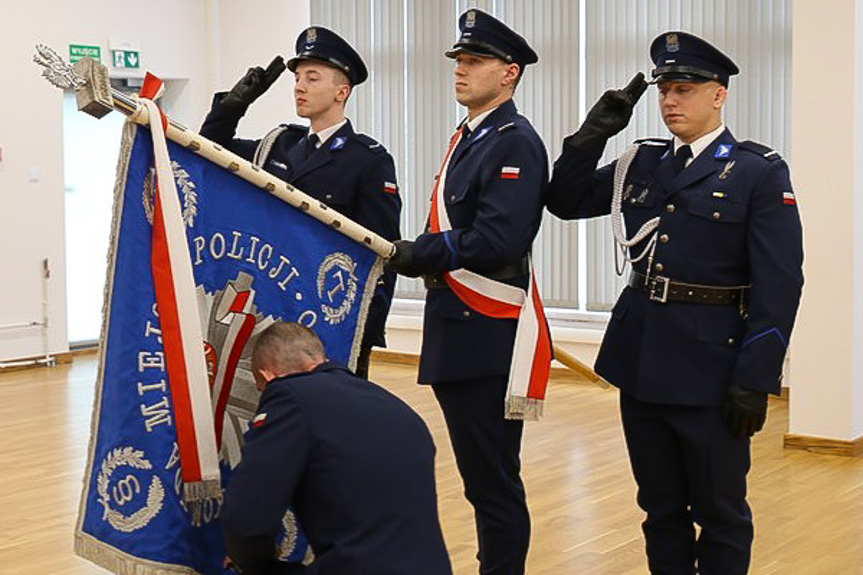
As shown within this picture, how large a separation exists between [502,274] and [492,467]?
51 cm

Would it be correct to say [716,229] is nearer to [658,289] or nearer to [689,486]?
[658,289]

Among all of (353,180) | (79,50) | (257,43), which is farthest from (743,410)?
(257,43)

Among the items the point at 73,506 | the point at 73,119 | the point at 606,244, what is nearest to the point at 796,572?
the point at 73,506

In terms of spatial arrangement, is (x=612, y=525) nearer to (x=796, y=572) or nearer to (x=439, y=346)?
(x=796, y=572)

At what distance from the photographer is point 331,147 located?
3627 mm

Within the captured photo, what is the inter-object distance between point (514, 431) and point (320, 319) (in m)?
0.67

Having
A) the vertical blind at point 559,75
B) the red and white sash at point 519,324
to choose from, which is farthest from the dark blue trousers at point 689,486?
the vertical blind at point 559,75

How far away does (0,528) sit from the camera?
4699mm

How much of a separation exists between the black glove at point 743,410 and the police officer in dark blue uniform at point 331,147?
1017mm

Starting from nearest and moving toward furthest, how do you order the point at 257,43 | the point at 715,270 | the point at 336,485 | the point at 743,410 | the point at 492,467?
the point at 336,485 < the point at 743,410 < the point at 715,270 < the point at 492,467 < the point at 257,43

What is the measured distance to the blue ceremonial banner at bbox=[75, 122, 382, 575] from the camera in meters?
2.67

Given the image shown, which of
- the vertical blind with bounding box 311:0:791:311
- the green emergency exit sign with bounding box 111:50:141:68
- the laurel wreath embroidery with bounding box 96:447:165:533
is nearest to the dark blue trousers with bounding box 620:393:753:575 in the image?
the laurel wreath embroidery with bounding box 96:447:165:533

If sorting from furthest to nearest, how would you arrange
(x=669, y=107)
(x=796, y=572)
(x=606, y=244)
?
(x=606, y=244) < (x=796, y=572) < (x=669, y=107)

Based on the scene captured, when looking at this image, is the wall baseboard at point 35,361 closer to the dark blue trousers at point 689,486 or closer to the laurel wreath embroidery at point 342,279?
the laurel wreath embroidery at point 342,279
